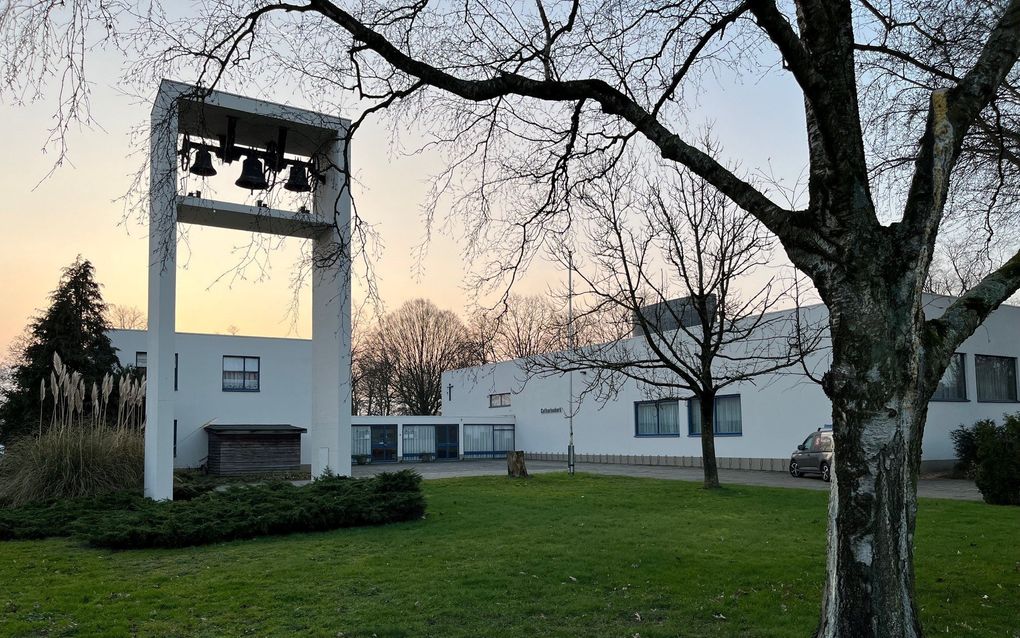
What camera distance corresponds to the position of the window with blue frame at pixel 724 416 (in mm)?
29797

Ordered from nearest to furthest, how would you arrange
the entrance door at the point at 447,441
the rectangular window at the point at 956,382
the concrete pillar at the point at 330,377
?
the concrete pillar at the point at 330,377 < the rectangular window at the point at 956,382 < the entrance door at the point at 447,441

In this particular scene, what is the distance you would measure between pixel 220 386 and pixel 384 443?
11188 mm

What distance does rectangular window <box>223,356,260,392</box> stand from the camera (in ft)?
106

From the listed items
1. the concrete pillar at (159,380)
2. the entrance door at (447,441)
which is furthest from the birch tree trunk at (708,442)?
the entrance door at (447,441)

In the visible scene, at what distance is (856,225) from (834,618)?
7.51ft

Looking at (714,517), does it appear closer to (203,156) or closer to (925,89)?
(925,89)

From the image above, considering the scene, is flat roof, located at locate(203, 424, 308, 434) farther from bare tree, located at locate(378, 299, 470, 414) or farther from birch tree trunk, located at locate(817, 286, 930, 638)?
birch tree trunk, located at locate(817, 286, 930, 638)

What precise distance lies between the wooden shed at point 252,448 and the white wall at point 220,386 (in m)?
1.01

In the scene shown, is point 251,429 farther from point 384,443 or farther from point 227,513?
point 227,513

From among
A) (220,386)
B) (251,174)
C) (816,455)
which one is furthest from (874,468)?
(220,386)

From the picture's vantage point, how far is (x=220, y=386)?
32.1 meters

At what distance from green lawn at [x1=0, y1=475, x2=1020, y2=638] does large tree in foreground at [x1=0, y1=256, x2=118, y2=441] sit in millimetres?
18630

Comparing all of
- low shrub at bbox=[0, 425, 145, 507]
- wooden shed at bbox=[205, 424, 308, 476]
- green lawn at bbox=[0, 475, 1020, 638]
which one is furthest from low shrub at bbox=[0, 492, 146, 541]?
wooden shed at bbox=[205, 424, 308, 476]

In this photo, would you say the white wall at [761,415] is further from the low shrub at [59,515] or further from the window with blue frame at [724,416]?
the low shrub at [59,515]
